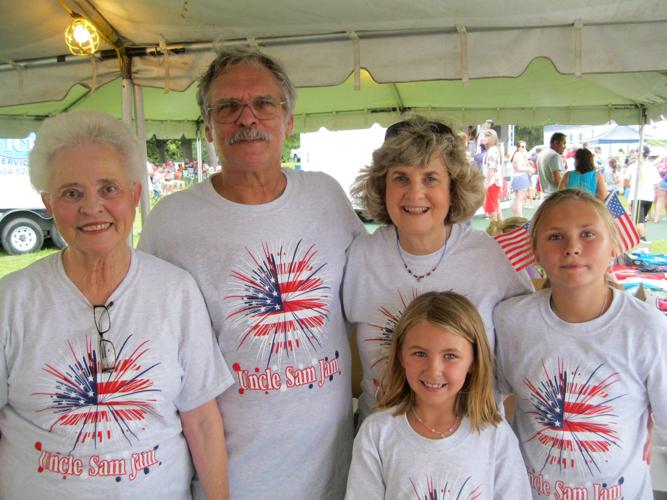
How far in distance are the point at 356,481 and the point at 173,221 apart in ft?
3.46

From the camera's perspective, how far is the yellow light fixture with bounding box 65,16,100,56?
391 cm

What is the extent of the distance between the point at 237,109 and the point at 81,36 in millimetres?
2949

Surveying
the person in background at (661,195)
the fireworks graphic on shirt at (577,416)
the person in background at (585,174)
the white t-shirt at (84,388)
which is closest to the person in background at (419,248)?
the fireworks graphic on shirt at (577,416)

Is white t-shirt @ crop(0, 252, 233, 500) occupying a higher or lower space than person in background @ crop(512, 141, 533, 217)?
lower

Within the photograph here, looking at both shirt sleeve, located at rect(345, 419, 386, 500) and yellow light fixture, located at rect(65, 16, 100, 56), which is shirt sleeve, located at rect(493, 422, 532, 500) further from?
yellow light fixture, located at rect(65, 16, 100, 56)

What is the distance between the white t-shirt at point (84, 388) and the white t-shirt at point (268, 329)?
0.21m

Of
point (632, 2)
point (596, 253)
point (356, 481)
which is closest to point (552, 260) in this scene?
point (596, 253)

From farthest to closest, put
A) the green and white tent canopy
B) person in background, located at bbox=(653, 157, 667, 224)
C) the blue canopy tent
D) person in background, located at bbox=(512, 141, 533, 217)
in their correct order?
1. the blue canopy tent
2. person in background, located at bbox=(653, 157, 667, 224)
3. person in background, located at bbox=(512, 141, 533, 217)
4. the green and white tent canopy

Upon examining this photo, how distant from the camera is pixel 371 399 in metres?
1.90

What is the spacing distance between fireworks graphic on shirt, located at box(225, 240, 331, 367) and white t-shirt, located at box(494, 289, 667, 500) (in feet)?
2.42

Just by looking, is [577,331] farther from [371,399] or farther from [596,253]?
[371,399]

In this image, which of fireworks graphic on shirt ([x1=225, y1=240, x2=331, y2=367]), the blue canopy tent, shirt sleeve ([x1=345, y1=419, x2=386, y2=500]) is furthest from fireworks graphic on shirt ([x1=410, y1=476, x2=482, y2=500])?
the blue canopy tent

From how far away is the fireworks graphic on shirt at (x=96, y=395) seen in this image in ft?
4.71

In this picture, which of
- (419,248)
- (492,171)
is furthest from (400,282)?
(492,171)
